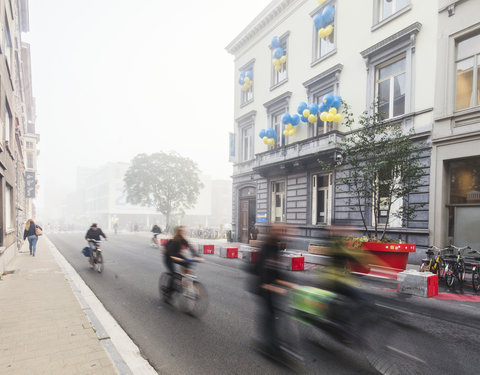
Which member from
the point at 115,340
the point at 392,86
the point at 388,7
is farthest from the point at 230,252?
the point at 388,7

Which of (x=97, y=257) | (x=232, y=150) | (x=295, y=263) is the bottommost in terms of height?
(x=295, y=263)

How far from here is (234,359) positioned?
3926 millimetres

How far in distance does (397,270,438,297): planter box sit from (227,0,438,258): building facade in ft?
12.1

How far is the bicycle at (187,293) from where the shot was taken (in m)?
5.88

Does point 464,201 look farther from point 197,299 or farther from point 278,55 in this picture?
point 278,55

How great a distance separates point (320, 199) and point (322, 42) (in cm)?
951

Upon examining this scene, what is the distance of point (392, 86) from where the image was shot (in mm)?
13984

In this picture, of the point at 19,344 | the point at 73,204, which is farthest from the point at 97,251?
the point at 73,204

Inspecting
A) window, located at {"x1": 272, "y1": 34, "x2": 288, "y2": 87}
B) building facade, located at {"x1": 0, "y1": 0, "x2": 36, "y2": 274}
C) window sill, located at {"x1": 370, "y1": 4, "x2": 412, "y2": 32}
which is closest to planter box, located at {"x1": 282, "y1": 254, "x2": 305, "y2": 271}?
building facade, located at {"x1": 0, "y1": 0, "x2": 36, "y2": 274}

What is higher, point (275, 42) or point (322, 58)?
point (275, 42)

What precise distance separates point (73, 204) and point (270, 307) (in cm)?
13774

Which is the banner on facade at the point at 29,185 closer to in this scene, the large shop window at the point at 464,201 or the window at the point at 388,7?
the window at the point at 388,7

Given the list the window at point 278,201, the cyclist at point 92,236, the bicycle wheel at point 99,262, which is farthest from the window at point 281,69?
the bicycle wheel at point 99,262

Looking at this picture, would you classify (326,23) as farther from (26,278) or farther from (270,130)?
(26,278)
